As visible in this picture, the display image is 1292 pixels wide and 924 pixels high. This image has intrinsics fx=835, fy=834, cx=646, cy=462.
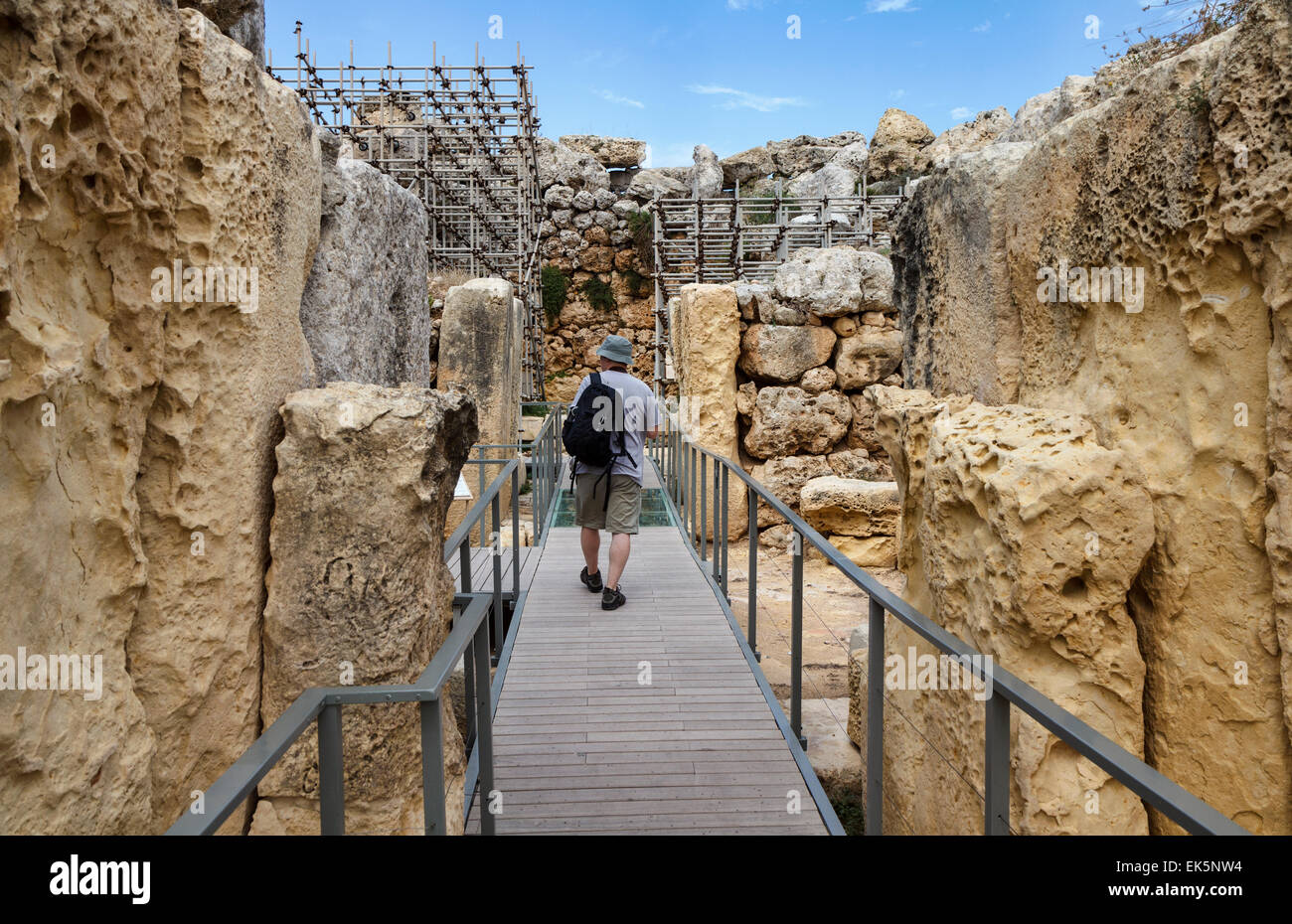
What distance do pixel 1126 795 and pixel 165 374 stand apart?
8.91 feet

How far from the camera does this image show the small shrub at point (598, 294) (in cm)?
2189

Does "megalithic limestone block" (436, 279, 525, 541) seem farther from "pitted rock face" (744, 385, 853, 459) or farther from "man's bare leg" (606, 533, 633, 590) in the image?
"man's bare leg" (606, 533, 633, 590)

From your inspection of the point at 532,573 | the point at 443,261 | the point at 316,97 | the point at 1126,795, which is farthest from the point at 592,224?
the point at 1126,795

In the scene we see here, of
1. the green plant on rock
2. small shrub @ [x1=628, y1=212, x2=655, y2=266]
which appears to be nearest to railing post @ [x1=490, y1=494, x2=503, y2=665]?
the green plant on rock

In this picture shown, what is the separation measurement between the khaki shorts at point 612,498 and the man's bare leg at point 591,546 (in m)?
0.21

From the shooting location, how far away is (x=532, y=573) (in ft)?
19.2

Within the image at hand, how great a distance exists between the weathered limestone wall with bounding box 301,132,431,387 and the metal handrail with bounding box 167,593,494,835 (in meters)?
1.16

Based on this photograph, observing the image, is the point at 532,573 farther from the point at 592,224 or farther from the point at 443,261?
the point at 592,224

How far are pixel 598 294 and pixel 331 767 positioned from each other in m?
20.9

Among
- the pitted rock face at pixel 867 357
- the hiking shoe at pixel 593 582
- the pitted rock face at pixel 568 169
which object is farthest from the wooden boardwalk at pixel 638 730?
the pitted rock face at pixel 568 169

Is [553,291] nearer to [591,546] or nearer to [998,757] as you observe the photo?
[591,546]

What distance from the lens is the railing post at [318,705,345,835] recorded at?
5.01ft

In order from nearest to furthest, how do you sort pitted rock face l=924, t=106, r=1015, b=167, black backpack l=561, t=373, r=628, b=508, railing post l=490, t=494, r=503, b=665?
1. railing post l=490, t=494, r=503, b=665
2. black backpack l=561, t=373, r=628, b=508
3. pitted rock face l=924, t=106, r=1015, b=167

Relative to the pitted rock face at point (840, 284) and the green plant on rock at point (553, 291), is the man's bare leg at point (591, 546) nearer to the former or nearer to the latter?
the pitted rock face at point (840, 284)
